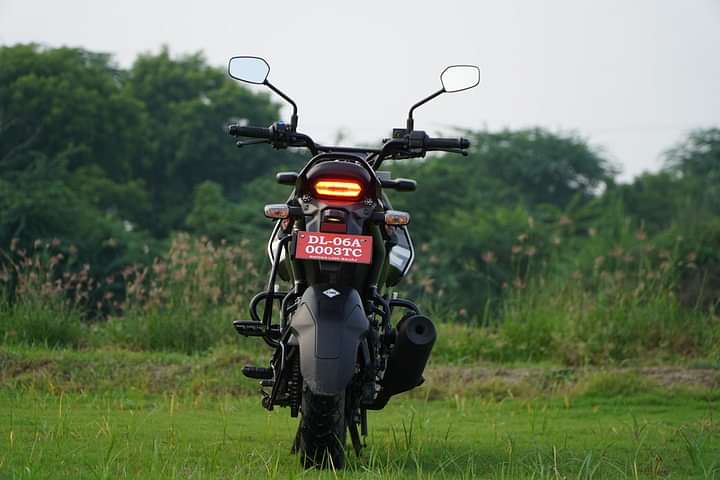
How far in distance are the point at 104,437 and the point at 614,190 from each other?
4316 centimetres

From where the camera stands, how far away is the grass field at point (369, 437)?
534cm

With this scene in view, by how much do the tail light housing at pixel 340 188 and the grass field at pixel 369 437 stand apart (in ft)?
3.60

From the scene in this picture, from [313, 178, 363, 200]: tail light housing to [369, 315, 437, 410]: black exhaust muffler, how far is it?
23.4 inches

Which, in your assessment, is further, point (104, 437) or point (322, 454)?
point (104, 437)

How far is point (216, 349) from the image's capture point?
35.0ft

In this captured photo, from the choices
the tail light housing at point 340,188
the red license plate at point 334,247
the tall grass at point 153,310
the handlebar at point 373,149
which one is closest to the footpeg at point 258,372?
the red license plate at point 334,247

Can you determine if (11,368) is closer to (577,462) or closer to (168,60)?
(577,462)

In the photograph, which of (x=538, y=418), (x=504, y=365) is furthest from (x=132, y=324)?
(x=538, y=418)

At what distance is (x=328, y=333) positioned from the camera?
5.24 m

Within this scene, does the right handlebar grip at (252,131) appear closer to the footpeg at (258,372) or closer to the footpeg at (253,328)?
the footpeg at (253,328)

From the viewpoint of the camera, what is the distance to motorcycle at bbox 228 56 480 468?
5.24m

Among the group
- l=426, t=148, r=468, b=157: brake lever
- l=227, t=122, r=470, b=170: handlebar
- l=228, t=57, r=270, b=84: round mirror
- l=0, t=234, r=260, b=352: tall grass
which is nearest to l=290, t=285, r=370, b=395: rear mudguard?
l=227, t=122, r=470, b=170: handlebar

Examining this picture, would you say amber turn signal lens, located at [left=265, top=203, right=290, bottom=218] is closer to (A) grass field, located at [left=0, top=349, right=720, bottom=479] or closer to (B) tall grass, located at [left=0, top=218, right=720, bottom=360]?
(A) grass field, located at [left=0, top=349, right=720, bottom=479]

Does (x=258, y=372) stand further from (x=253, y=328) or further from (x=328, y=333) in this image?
(x=328, y=333)
